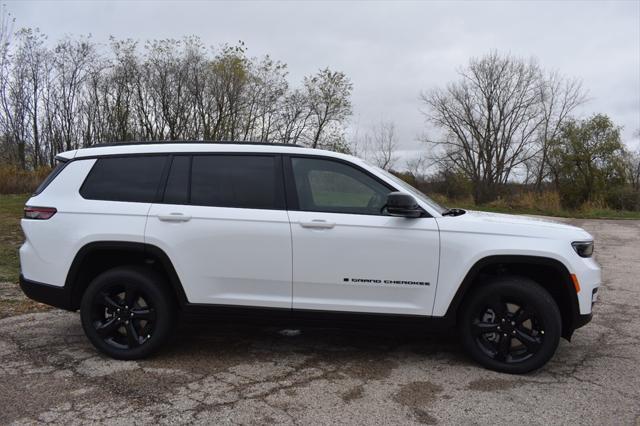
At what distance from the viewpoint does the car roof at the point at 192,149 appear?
4.33 meters

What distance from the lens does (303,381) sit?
3889mm

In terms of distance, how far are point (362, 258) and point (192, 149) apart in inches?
69.0

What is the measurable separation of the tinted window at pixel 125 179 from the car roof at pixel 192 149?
3.3 inches

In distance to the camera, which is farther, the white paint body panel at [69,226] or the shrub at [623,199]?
the shrub at [623,199]

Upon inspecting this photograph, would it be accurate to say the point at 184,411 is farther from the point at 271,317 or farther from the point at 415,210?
the point at 415,210

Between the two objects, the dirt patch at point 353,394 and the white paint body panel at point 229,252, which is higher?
the white paint body panel at point 229,252

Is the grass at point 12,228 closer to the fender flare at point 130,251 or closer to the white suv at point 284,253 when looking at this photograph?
the white suv at point 284,253

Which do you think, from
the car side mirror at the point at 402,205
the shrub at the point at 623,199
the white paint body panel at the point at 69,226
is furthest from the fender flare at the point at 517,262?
the shrub at the point at 623,199

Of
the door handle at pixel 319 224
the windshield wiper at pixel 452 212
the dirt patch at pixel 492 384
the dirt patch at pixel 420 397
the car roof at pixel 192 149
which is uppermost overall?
the car roof at pixel 192 149

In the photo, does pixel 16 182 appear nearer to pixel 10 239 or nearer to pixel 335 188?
pixel 10 239

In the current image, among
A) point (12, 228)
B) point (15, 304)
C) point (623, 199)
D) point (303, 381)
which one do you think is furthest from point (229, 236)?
point (623, 199)

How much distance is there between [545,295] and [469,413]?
1213 mm

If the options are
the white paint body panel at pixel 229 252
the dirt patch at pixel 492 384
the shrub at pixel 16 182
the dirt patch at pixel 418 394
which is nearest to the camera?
the dirt patch at pixel 418 394

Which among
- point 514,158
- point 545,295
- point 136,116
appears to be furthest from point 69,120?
point 514,158
